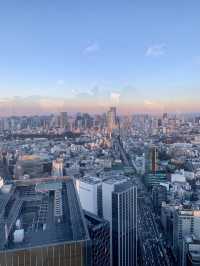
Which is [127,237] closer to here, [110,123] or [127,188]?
[127,188]

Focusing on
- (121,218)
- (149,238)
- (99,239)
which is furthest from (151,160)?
(99,239)

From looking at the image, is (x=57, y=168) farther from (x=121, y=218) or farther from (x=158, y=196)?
(x=121, y=218)

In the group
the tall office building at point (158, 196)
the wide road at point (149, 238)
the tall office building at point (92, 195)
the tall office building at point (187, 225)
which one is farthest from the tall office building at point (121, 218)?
the tall office building at point (158, 196)

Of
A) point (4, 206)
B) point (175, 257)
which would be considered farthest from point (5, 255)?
point (175, 257)

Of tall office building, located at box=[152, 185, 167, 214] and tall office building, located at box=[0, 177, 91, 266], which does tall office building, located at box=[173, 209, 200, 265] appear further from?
tall office building, located at box=[0, 177, 91, 266]

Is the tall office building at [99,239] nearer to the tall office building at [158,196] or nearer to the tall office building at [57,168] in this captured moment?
the tall office building at [158,196]

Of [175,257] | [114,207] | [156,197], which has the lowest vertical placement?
[175,257]
